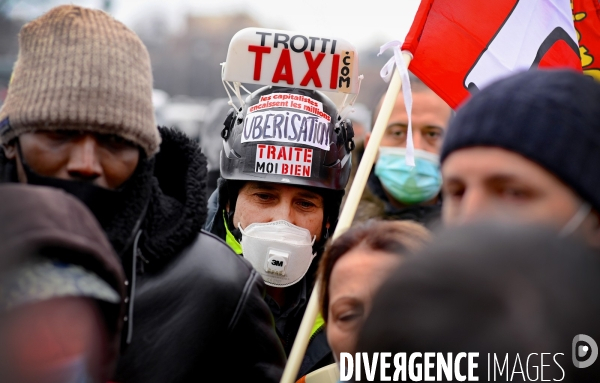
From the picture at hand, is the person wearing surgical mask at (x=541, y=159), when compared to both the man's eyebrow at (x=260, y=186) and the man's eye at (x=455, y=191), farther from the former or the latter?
the man's eyebrow at (x=260, y=186)

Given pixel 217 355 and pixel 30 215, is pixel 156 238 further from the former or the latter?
pixel 30 215

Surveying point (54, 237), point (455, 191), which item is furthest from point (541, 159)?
point (54, 237)

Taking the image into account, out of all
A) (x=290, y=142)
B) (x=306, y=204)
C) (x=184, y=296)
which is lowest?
(x=306, y=204)

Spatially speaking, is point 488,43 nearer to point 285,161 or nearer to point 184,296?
point 285,161

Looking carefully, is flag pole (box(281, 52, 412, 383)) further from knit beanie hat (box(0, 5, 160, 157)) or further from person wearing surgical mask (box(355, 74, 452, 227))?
person wearing surgical mask (box(355, 74, 452, 227))

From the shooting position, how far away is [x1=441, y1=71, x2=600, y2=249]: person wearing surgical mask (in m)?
2.17

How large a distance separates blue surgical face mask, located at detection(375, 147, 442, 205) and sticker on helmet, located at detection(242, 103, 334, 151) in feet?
4.57

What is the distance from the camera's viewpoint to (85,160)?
270 cm

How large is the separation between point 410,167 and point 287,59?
1.71 metres

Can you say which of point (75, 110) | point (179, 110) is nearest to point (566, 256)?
point (75, 110)

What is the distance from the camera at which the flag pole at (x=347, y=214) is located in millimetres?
3170

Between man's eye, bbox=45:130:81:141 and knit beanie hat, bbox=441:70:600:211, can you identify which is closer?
knit beanie hat, bbox=441:70:600:211

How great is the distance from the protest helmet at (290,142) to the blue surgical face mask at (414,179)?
1.24 meters

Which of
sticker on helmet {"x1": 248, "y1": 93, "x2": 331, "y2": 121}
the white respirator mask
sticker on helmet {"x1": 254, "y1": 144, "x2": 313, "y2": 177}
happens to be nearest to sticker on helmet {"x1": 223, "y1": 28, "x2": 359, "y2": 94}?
sticker on helmet {"x1": 248, "y1": 93, "x2": 331, "y2": 121}
